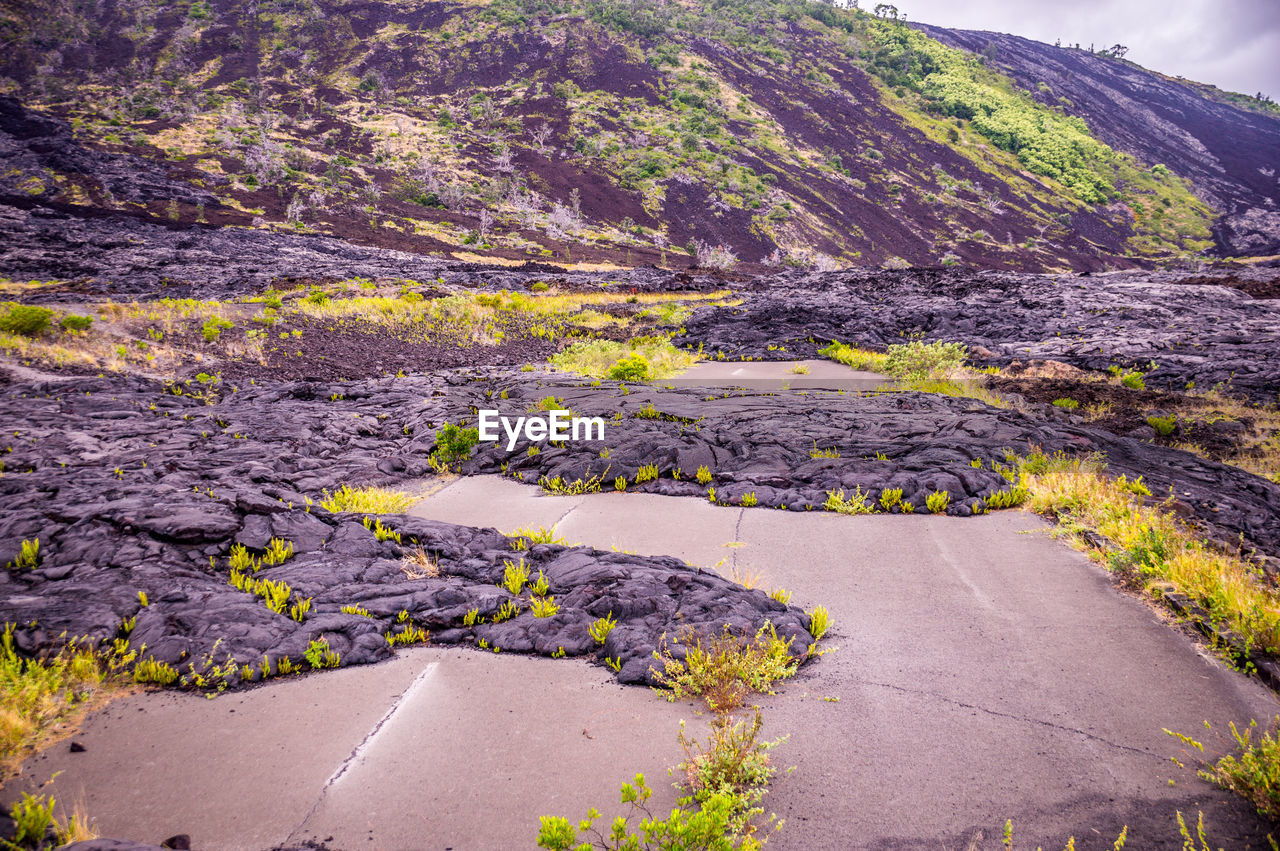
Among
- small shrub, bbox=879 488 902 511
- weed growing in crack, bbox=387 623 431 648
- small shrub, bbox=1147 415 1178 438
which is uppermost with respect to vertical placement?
small shrub, bbox=1147 415 1178 438

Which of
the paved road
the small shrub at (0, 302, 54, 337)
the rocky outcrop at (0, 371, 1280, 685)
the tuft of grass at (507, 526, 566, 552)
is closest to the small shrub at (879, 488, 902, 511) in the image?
the rocky outcrop at (0, 371, 1280, 685)

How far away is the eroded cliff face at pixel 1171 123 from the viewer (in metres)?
77.6

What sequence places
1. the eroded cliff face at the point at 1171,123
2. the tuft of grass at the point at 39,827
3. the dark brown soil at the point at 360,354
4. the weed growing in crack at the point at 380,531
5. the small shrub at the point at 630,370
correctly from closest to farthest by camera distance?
the tuft of grass at the point at 39,827, the weed growing in crack at the point at 380,531, the dark brown soil at the point at 360,354, the small shrub at the point at 630,370, the eroded cliff face at the point at 1171,123

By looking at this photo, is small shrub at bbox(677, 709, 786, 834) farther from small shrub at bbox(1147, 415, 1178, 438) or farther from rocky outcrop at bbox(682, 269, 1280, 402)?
rocky outcrop at bbox(682, 269, 1280, 402)

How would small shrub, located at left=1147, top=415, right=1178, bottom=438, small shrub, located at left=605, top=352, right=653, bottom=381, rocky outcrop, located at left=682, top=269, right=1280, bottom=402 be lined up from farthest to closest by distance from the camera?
rocky outcrop, located at left=682, top=269, right=1280, bottom=402 < small shrub, located at left=605, top=352, right=653, bottom=381 < small shrub, located at left=1147, top=415, right=1178, bottom=438

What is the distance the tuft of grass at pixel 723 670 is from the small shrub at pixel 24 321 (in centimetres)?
1617

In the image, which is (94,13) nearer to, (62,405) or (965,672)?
(62,405)

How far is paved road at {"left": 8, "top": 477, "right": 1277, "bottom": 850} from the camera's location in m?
2.76

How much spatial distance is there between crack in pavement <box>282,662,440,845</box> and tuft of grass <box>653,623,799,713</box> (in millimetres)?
1664

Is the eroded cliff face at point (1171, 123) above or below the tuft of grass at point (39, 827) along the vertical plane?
above

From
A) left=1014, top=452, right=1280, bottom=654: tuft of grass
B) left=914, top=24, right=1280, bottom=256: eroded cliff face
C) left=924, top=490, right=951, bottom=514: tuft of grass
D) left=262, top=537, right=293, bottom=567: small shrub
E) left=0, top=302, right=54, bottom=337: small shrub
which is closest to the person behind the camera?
left=1014, top=452, right=1280, bottom=654: tuft of grass

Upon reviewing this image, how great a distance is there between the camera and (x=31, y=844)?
2.41 metres

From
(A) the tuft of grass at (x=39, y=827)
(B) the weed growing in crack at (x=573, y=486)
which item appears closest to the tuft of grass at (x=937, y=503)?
(B) the weed growing in crack at (x=573, y=486)

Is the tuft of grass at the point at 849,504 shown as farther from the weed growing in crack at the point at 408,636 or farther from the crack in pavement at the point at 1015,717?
the weed growing in crack at the point at 408,636
